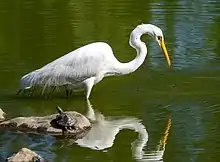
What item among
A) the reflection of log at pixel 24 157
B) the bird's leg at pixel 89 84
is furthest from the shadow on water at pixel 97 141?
the bird's leg at pixel 89 84

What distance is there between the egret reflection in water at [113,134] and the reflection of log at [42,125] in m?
0.11

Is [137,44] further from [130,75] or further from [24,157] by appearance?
[24,157]

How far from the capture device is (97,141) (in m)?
8.77

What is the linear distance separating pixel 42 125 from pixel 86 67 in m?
1.61

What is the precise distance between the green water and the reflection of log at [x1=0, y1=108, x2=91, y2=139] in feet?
0.54

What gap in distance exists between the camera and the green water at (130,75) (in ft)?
28.1

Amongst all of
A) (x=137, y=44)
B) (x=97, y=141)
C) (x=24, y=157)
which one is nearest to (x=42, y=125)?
(x=97, y=141)

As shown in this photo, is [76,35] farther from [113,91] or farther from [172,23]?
[113,91]

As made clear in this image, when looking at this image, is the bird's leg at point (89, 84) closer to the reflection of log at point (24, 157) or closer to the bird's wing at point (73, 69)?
the bird's wing at point (73, 69)

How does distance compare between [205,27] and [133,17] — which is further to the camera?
[133,17]

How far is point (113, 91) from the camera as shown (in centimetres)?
1096

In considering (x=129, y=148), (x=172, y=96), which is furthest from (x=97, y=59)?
(x=129, y=148)

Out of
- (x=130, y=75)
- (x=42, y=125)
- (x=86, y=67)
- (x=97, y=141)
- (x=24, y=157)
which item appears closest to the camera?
(x=24, y=157)

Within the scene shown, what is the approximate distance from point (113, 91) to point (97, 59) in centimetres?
74
